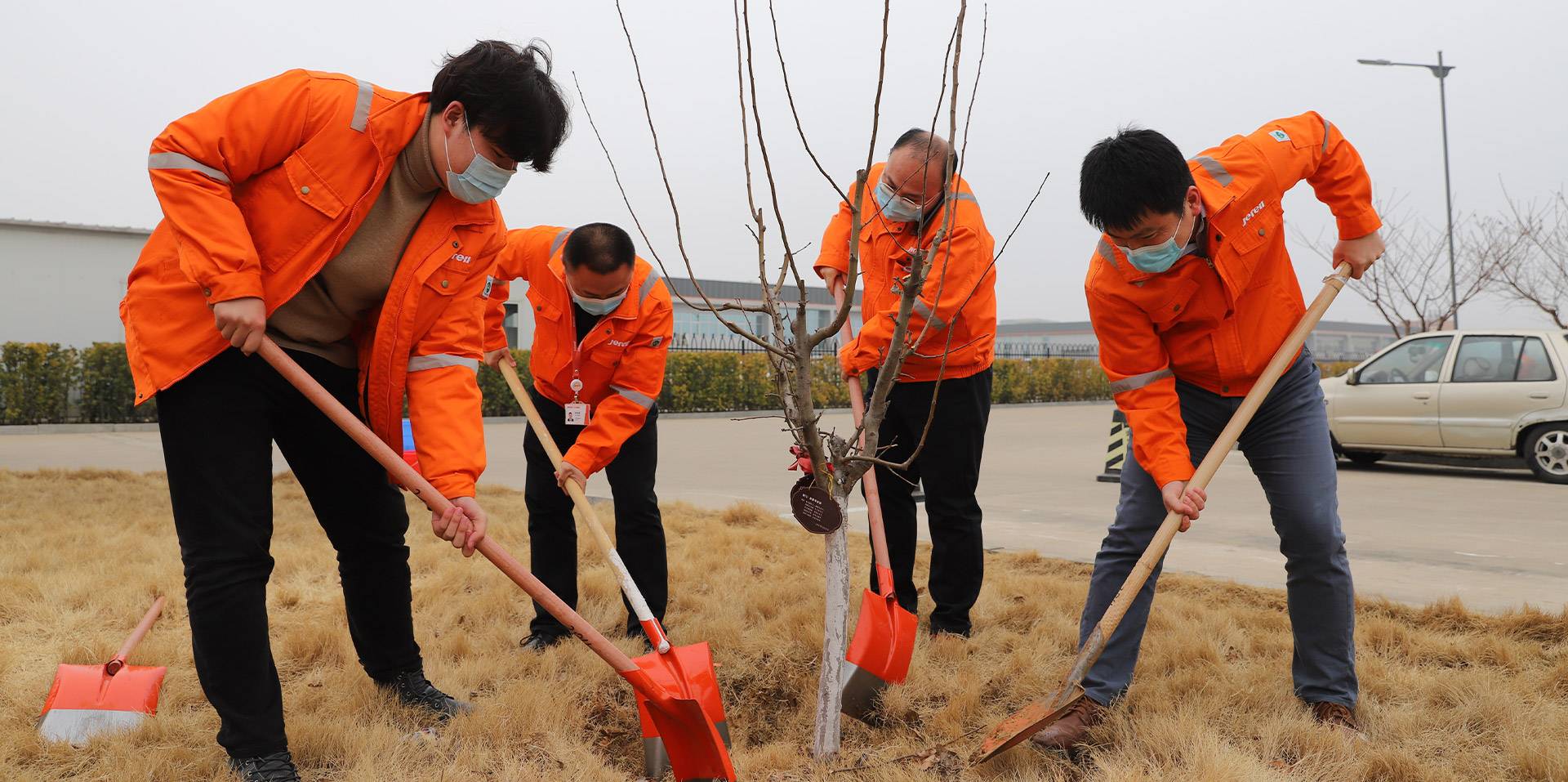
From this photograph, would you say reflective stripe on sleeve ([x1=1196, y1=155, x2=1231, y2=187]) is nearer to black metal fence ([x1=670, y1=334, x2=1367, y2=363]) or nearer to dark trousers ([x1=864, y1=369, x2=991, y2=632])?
dark trousers ([x1=864, y1=369, x2=991, y2=632])

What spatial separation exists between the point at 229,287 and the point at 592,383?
63.9 inches

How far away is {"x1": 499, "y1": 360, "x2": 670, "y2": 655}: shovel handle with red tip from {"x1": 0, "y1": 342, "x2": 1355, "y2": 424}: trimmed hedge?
4192mm

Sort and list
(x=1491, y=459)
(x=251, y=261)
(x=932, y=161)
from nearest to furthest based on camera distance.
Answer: (x=251, y=261)
(x=932, y=161)
(x=1491, y=459)

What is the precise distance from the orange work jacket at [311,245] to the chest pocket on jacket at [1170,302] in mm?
1696

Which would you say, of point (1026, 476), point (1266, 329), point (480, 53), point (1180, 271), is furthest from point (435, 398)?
point (1026, 476)

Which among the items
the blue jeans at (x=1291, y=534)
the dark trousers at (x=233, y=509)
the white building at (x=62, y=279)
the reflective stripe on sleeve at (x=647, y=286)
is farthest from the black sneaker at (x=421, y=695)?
the white building at (x=62, y=279)

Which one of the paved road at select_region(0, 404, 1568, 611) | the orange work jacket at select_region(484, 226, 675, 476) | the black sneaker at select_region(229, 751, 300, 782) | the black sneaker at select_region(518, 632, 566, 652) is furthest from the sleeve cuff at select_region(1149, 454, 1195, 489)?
the paved road at select_region(0, 404, 1568, 611)

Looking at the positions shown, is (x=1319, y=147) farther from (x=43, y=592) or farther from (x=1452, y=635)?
(x=43, y=592)

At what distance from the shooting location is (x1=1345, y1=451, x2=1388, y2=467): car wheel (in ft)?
32.9

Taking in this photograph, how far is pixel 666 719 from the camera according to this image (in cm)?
254

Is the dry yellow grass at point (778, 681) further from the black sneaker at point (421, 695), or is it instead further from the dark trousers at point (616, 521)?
the dark trousers at point (616, 521)

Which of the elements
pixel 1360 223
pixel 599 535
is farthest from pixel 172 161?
pixel 1360 223

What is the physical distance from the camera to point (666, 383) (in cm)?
1973

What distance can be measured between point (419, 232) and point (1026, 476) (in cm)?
819
